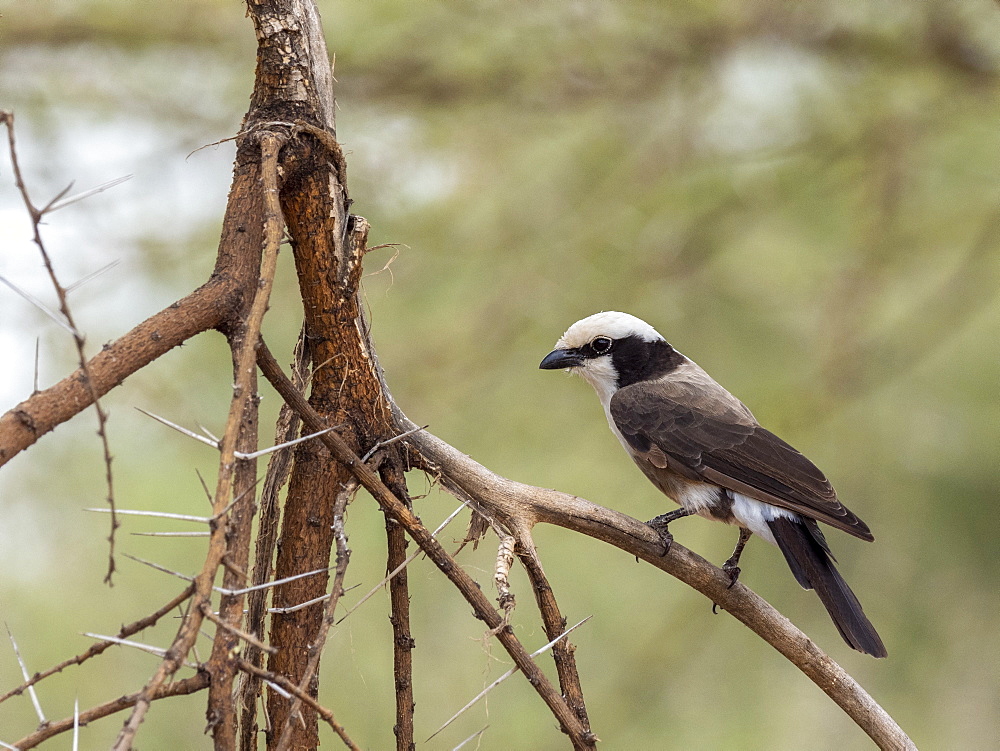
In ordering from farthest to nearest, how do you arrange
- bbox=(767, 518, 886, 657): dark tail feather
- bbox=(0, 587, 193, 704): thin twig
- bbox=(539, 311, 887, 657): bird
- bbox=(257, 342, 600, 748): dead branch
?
1. bbox=(539, 311, 887, 657): bird
2. bbox=(767, 518, 886, 657): dark tail feather
3. bbox=(257, 342, 600, 748): dead branch
4. bbox=(0, 587, 193, 704): thin twig

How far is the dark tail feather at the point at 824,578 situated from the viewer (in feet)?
7.08

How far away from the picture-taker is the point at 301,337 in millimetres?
1641

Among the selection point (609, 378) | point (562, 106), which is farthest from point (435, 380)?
point (562, 106)

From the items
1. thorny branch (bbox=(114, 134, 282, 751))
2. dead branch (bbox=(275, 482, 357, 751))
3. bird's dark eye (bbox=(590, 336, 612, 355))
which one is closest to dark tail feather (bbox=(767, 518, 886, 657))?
bird's dark eye (bbox=(590, 336, 612, 355))

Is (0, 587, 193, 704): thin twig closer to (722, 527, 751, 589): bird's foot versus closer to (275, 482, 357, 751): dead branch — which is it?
(275, 482, 357, 751): dead branch

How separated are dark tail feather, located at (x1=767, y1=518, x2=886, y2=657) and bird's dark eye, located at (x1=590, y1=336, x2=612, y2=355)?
2.53ft

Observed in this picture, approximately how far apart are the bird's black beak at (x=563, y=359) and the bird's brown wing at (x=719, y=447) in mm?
173

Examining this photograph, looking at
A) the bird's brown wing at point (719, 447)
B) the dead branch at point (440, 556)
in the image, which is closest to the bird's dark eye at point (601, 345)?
the bird's brown wing at point (719, 447)

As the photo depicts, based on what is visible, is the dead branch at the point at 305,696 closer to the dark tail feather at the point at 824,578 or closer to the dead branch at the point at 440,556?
the dead branch at the point at 440,556

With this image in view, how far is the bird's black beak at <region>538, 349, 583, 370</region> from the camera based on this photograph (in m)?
2.89

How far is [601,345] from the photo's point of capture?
2932 mm

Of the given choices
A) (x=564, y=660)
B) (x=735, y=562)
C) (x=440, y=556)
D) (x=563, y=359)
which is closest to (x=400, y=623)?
(x=440, y=556)

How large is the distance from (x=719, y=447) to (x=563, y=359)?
0.59 metres

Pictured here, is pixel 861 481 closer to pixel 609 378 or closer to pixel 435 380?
pixel 609 378
